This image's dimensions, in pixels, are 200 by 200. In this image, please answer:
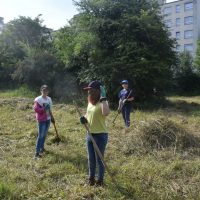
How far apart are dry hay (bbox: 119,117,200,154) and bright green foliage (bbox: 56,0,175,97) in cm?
795

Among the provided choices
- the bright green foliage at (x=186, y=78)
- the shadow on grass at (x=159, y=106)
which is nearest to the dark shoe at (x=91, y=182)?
the shadow on grass at (x=159, y=106)

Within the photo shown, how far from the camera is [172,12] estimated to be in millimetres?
58344

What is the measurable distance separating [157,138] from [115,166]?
5.88 feet

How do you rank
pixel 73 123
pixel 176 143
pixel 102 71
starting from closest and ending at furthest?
pixel 176 143 < pixel 73 123 < pixel 102 71

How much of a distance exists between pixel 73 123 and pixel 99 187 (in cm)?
640

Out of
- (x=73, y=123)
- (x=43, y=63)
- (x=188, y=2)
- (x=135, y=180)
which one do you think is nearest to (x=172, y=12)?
(x=188, y=2)

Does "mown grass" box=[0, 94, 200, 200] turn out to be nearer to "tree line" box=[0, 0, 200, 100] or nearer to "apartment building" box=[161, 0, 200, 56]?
"tree line" box=[0, 0, 200, 100]

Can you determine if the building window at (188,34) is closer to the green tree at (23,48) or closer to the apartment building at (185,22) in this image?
the apartment building at (185,22)

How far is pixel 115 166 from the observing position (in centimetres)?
685

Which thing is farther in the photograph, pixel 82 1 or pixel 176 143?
pixel 82 1

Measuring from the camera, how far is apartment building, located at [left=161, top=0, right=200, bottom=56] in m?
54.4

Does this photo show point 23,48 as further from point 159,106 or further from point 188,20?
point 188,20

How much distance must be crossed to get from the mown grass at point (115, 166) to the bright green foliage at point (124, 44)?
20.9 ft

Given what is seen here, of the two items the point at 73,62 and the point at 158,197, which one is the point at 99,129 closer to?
the point at 158,197
